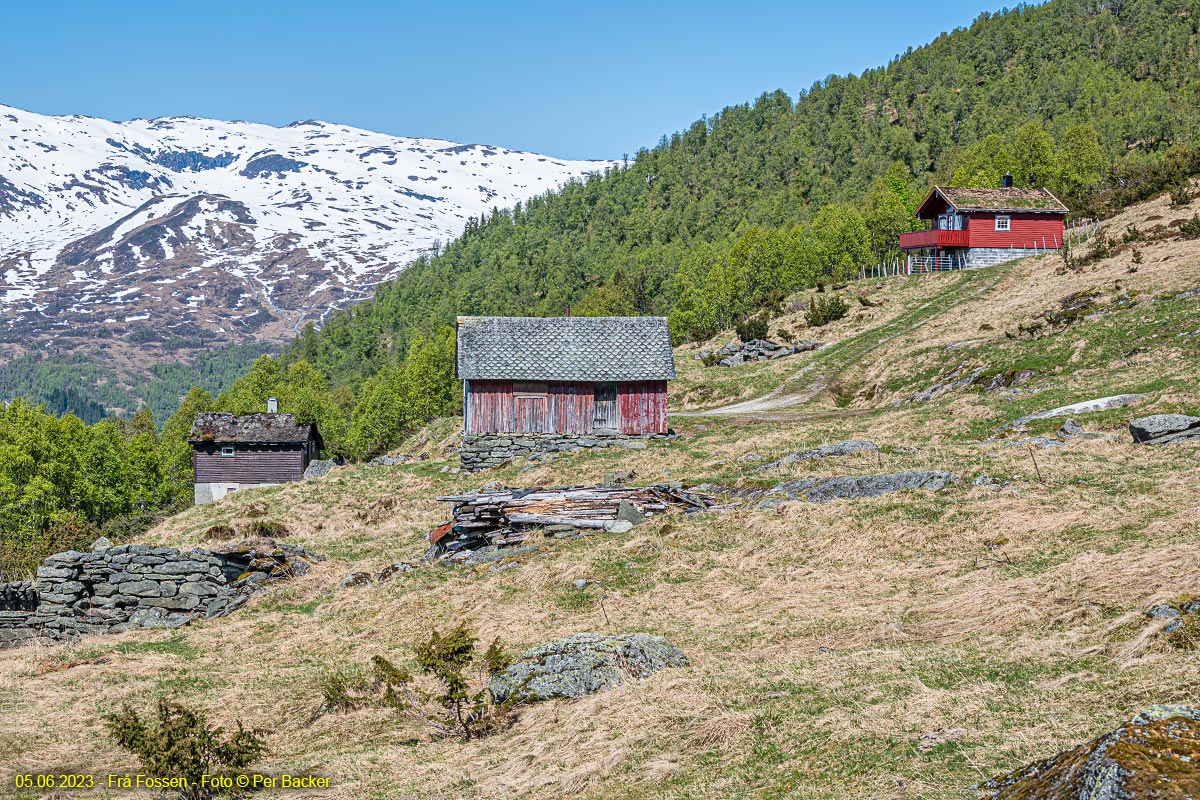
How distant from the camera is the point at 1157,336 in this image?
124ft

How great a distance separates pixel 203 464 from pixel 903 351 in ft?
159

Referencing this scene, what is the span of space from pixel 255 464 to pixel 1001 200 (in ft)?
197

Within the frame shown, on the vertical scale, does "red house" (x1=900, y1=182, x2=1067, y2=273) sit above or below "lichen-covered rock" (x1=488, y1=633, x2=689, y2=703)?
above

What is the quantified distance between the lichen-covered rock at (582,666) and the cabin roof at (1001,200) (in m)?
68.0

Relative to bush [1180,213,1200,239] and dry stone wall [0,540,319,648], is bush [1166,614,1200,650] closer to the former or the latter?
dry stone wall [0,540,319,648]

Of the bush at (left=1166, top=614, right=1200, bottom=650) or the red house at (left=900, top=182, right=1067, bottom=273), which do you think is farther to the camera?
the red house at (left=900, top=182, right=1067, bottom=273)

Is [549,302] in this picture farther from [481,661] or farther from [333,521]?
[481,661]

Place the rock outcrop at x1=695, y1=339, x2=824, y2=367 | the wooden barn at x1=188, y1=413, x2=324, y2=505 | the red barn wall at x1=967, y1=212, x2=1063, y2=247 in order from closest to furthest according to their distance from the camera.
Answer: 1. the rock outcrop at x1=695, y1=339, x2=824, y2=367
2. the wooden barn at x1=188, y1=413, x2=324, y2=505
3. the red barn wall at x1=967, y1=212, x2=1063, y2=247

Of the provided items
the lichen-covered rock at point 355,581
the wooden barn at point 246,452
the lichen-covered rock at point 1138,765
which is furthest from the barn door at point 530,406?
the lichen-covered rock at point 1138,765

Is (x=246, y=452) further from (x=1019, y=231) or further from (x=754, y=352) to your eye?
(x=1019, y=231)

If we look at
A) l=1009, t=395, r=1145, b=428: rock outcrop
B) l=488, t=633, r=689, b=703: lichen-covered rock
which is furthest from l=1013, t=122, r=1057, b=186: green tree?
l=488, t=633, r=689, b=703: lichen-covered rock

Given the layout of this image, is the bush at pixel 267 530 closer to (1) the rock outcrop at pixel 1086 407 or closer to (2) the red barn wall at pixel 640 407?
(2) the red barn wall at pixel 640 407

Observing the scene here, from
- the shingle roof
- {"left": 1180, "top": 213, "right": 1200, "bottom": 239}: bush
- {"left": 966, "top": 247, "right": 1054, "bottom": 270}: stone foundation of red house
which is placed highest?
{"left": 966, "top": 247, "right": 1054, "bottom": 270}: stone foundation of red house

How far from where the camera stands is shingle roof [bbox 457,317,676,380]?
45719 mm
